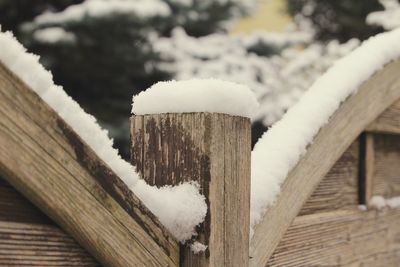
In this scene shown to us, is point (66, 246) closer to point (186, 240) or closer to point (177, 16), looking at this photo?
point (186, 240)

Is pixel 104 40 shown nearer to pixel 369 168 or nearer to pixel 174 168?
pixel 369 168

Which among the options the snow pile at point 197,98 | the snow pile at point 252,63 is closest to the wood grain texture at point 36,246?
the snow pile at point 197,98

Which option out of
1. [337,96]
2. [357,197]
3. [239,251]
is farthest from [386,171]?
[239,251]

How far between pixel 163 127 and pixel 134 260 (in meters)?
0.20

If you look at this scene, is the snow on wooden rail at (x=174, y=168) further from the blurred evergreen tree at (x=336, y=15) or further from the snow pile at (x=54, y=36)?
the blurred evergreen tree at (x=336, y=15)

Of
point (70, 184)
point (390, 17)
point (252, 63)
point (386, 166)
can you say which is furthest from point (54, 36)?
point (70, 184)

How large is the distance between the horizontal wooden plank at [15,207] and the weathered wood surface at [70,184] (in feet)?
0.05

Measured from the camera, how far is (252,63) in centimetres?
588

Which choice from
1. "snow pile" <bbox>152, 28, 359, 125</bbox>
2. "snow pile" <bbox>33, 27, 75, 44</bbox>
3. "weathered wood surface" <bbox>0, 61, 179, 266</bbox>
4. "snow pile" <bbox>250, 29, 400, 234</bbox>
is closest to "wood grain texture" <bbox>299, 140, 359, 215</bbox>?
"snow pile" <bbox>250, 29, 400, 234</bbox>

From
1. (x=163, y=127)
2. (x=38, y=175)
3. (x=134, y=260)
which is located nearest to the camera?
(x=38, y=175)

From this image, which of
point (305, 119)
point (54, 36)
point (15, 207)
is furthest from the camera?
point (54, 36)

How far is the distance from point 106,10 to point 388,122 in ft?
11.9

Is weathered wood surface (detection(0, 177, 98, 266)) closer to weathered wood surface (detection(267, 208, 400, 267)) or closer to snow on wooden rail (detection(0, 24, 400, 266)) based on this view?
snow on wooden rail (detection(0, 24, 400, 266))

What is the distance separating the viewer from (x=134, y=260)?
0.65 m
